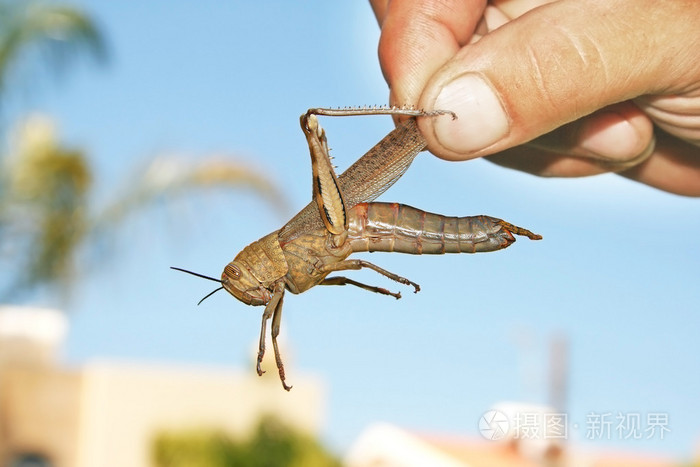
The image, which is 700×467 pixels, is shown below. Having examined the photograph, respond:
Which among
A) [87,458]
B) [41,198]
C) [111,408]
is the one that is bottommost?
[87,458]

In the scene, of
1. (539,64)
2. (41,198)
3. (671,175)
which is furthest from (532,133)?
(41,198)

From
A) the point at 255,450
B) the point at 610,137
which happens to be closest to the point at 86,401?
the point at 255,450

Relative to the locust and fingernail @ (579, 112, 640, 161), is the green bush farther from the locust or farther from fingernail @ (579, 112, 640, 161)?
the locust

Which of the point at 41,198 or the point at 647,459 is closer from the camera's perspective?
the point at 41,198

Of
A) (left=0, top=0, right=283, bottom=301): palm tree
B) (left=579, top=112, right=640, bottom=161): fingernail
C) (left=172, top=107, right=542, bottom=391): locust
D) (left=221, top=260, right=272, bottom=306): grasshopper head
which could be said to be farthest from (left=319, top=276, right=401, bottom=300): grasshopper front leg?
(left=0, top=0, right=283, bottom=301): palm tree

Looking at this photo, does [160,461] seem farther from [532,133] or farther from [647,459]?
[532,133]

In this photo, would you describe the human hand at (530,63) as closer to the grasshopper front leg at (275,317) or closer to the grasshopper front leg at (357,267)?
the grasshopper front leg at (357,267)
